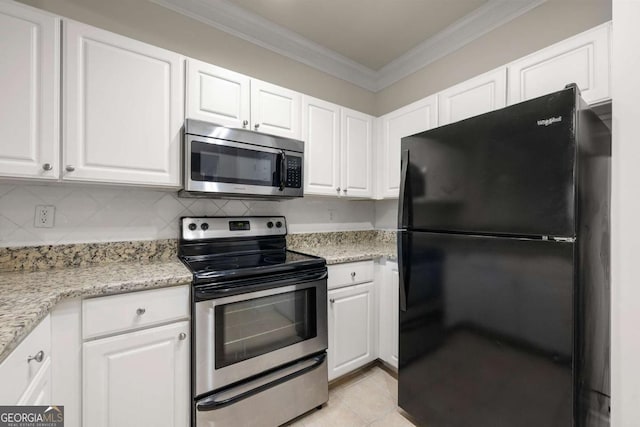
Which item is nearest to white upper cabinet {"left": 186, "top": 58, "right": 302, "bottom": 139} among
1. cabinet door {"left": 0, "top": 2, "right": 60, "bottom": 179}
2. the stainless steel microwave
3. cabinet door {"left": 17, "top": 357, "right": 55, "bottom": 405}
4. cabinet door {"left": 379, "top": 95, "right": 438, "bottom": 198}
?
the stainless steel microwave

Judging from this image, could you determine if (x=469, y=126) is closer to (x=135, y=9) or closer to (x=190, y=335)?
(x=190, y=335)

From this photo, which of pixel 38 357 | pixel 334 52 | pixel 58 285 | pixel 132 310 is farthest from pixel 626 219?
pixel 334 52

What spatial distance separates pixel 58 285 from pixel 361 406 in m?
1.81

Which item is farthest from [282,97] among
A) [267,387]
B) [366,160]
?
[267,387]

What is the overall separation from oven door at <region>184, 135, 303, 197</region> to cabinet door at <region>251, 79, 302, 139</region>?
0.18m

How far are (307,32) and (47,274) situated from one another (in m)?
2.39

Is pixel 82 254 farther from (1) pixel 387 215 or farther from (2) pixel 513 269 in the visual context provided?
(1) pixel 387 215

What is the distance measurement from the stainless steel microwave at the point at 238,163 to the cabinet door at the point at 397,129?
0.83 metres

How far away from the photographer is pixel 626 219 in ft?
3.27

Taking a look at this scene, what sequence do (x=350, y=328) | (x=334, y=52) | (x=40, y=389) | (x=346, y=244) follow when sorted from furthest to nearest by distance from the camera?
(x=346, y=244)
(x=334, y=52)
(x=350, y=328)
(x=40, y=389)

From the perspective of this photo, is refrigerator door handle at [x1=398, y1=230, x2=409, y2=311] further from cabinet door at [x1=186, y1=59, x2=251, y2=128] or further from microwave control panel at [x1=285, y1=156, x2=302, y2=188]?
cabinet door at [x1=186, y1=59, x2=251, y2=128]

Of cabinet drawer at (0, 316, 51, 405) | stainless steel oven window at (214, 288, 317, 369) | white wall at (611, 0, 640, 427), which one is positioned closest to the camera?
cabinet drawer at (0, 316, 51, 405)

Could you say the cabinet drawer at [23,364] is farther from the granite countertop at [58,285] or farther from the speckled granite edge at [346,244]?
the speckled granite edge at [346,244]

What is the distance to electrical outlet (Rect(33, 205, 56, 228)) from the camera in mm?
1472
